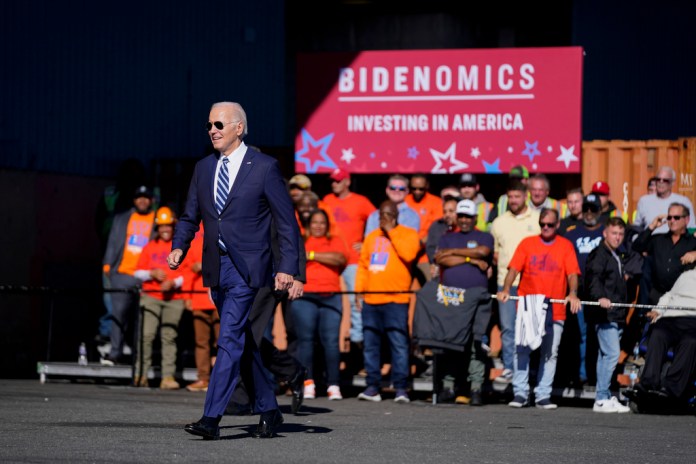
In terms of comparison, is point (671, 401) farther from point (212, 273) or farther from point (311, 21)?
point (311, 21)

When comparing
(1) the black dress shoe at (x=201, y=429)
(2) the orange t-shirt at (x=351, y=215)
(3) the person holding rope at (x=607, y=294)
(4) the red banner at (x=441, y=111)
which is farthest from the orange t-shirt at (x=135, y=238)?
(1) the black dress shoe at (x=201, y=429)

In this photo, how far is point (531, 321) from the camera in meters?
14.4

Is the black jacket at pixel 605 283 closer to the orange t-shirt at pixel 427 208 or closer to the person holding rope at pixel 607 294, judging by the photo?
the person holding rope at pixel 607 294

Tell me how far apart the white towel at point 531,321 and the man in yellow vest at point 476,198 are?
1.94m

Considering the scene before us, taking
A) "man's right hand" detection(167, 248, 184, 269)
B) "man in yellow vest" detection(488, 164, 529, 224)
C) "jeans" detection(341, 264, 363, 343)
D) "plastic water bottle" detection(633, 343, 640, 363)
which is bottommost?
"plastic water bottle" detection(633, 343, 640, 363)

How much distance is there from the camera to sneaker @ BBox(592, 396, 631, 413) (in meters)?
14.4

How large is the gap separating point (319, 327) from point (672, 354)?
3828 millimetres

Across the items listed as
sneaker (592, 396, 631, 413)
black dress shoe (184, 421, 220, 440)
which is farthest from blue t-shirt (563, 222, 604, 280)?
black dress shoe (184, 421, 220, 440)

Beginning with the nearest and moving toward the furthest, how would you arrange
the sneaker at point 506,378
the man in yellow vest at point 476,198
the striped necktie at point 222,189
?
1. the striped necktie at point 222,189
2. the sneaker at point 506,378
3. the man in yellow vest at point 476,198

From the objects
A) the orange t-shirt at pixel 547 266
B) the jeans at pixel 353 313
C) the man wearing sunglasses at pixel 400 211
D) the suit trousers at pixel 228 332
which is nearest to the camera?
the suit trousers at pixel 228 332

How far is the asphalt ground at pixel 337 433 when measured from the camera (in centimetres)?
885

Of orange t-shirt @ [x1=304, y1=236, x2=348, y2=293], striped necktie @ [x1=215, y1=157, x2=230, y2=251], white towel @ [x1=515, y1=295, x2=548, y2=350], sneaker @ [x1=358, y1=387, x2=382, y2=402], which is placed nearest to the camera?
striped necktie @ [x1=215, y1=157, x2=230, y2=251]

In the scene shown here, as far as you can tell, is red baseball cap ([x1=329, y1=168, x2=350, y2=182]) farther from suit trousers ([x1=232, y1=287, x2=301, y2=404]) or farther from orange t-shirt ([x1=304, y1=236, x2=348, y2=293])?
suit trousers ([x1=232, y1=287, x2=301, y2=404])

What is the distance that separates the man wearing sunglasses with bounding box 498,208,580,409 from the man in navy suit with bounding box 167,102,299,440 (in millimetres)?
5487
